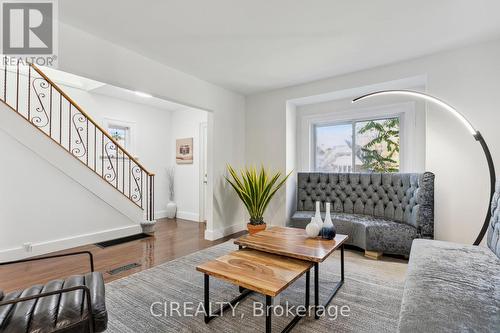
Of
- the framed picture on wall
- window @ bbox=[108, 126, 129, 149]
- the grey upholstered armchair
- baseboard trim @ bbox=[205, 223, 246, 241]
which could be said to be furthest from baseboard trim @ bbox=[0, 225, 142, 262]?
the grey upholstered armchair

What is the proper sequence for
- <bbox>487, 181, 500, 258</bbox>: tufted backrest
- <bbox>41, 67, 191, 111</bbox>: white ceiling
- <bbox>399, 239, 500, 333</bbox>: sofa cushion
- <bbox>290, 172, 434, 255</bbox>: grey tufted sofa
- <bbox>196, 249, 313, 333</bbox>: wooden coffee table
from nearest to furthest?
<bbox>399, 239, 500, 333</bbox>: sofa cushion → <bbox>196, 249, 313, 333</bbox>: wooden coffee table → <bbox>487, 181, 500, 258</bbox>: tufted backrest → <bbox>290, 172, 434, 255</bbox>: grey tufted sofa → <bbox>41, 67, 191, 111</bbox>: white ceiling

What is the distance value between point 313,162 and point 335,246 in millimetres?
2466

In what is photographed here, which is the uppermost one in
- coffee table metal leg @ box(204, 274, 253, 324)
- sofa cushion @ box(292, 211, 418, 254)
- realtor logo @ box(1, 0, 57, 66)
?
realtor logo @ box(1, 0, 57, 66)

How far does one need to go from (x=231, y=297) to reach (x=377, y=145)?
3.14 meters

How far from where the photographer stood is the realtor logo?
6.70 feet

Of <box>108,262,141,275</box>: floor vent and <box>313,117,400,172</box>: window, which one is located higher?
<box>313,117,400,172</box>: window

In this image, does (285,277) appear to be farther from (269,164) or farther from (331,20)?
(269,164)

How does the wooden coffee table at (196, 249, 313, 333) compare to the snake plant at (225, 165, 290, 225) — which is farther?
the snake plant at (225, 165, 290, 225)

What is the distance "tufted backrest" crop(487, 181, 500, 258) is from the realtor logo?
13.3ft

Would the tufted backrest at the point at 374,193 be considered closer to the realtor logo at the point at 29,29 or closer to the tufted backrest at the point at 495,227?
the tufted backrest at the point at 495,227

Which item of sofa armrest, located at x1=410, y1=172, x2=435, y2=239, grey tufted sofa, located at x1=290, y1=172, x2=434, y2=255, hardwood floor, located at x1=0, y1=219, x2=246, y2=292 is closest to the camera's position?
hardwood floor, located at x1=0, y1=219, x2=246, y2=292

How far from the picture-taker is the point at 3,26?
211cm

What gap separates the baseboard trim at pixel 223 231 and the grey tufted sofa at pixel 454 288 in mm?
2737

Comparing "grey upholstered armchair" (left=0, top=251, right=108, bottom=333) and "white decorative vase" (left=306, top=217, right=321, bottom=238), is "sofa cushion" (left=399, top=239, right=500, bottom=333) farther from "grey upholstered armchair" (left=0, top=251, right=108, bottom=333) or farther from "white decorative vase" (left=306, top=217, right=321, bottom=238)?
"grey upholstered armchair" (left=0, top=251, right=108, bottom=333)
